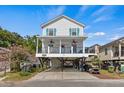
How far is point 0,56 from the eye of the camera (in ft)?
111

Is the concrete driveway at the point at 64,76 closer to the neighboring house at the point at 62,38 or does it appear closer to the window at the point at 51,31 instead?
the neighboring house at the point at 62,38

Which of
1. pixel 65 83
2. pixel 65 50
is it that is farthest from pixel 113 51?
pixel 65 83

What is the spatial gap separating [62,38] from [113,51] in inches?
357

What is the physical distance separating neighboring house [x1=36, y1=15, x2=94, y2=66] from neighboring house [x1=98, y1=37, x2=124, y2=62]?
5172mm

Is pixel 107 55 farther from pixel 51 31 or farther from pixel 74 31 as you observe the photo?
pixel 51 31

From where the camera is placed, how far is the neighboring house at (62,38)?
37781 mm

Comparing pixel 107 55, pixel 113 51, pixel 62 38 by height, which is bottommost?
pixel 107 55

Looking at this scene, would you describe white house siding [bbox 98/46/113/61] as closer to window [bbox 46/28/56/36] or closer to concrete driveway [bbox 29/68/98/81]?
window [bbox 46/28/56/36]

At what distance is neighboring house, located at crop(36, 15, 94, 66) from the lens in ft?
124

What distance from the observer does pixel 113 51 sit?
43.3 metres

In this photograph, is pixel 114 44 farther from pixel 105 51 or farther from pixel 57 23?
pixel 57 23

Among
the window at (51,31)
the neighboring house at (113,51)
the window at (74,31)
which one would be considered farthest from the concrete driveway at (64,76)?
the neighboring house at (113,51)
